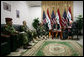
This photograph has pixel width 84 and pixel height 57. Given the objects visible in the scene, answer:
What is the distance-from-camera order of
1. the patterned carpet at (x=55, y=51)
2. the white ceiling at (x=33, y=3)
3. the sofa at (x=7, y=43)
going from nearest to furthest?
1. the sofa at (x=7, y=43)
2. the patterned carpet at (x=55, y=51)
3. the white ceiling at (x=33, y=3)

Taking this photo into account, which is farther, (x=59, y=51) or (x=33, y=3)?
(x=33, y=3)

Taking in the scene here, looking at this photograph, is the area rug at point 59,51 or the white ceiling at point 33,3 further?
the white ceiling at point 33,3

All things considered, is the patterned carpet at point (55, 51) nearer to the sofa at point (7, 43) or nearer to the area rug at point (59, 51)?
the area rug at point (59, 51)

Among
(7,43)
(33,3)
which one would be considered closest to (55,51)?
(7,43)

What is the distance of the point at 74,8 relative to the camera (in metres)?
7.05

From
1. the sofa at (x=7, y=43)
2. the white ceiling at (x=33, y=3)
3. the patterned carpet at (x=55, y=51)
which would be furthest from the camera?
the white ceiling at (x=33, y=3)

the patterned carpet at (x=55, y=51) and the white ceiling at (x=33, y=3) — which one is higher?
the white ceiling at (x=33, y=3)

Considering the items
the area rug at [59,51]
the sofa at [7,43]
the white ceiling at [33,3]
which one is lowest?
the area rug at [59,51]

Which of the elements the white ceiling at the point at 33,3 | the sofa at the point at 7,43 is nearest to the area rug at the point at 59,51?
the sofa at the point at 7,43

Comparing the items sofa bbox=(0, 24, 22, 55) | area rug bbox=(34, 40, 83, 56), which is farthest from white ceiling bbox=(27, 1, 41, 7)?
area rug bbox=(34, 40, 83, 56)

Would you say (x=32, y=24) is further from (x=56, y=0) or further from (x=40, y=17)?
(x=56, y=0)

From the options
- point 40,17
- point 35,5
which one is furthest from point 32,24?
point 35,5

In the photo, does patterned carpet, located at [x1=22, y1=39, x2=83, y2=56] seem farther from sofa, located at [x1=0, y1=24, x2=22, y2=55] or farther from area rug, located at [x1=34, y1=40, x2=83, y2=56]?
sofa, located at [x1=0, y1=24, x2=22, y2=55]

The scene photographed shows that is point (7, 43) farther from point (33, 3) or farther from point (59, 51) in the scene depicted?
point (33, 3)
